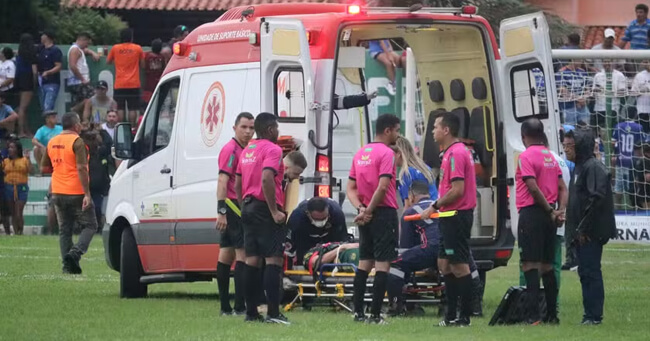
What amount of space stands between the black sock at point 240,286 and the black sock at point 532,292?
92.7 inches

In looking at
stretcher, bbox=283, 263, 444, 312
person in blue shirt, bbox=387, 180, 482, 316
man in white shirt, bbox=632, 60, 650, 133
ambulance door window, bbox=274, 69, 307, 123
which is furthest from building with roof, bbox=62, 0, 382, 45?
person in blue shirt, bbox=387, 180, 482, 316

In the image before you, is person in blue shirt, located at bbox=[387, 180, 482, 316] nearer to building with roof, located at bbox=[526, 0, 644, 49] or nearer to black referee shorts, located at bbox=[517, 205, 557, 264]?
black referee shorts, located at bbox=[517, 205, 557, 264]

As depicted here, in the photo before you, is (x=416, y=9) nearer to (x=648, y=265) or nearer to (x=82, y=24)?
(x=648, y=265)

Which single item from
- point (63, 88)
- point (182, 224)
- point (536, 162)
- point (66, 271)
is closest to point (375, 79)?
point (63, 88)

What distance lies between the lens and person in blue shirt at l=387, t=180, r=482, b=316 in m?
12.4

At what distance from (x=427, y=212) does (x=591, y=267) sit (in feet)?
4.72

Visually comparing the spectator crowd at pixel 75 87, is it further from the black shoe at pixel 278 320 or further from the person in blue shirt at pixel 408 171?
the black shoe at pixel 278 320

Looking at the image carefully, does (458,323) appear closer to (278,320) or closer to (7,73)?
(278,320)

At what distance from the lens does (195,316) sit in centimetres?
1230

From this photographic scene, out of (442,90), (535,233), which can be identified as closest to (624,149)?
(442,90)

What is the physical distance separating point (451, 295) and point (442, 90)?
3.47m

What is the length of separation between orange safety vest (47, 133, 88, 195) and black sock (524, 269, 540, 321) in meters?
7.62

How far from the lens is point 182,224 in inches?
555

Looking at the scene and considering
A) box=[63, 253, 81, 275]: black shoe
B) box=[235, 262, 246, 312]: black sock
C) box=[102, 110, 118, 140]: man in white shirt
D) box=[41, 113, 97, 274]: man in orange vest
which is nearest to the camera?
box=[235, 262, 246, 312]: black sock
